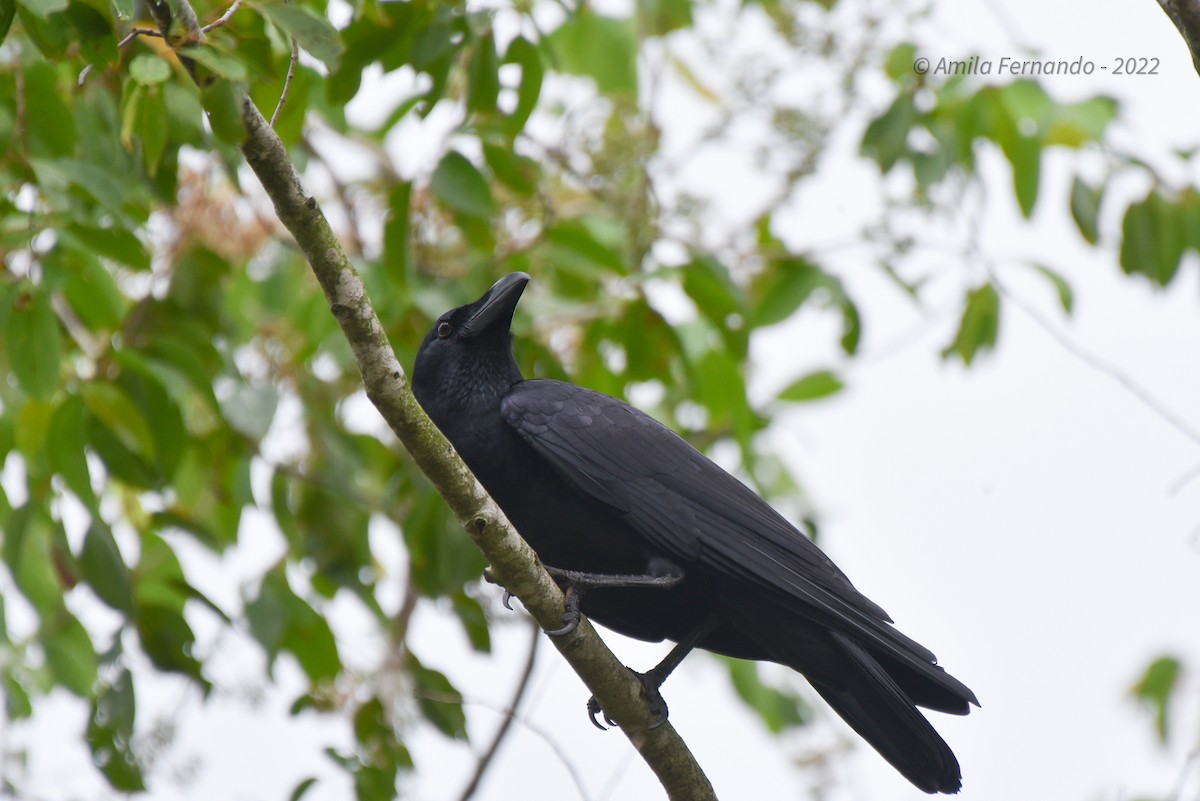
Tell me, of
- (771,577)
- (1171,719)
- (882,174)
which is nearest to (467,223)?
(882,174)

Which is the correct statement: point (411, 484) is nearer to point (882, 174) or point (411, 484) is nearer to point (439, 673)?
point (439, 673)

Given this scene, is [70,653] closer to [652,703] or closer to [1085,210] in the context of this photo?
[652,703]

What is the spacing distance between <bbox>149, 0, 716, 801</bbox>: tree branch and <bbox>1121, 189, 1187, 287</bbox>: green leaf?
8.11 feet

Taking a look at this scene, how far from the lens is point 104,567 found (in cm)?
353

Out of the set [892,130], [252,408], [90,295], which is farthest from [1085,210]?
[90,295]

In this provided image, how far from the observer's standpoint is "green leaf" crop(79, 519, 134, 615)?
3.54m

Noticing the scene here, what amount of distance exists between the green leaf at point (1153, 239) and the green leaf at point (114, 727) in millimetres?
3486

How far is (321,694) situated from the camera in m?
4.22

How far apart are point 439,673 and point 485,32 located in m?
1.97

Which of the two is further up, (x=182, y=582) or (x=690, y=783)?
(x=182, y=582)

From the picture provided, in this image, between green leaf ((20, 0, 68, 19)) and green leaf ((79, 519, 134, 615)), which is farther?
green leaf ((79, 519, 134, 615))

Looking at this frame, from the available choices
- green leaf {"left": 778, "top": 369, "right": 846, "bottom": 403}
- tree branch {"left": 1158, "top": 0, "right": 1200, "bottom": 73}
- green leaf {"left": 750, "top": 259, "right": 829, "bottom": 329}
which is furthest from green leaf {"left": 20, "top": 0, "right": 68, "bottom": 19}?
green leaf {"left": 778, "top": 369, "right": 846, "bottom": 403}

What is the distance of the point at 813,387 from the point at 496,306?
61.9 inches

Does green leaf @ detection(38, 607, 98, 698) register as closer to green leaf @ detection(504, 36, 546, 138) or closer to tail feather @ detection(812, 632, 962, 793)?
green leaf @ detection(504, 36, 546, 138)
